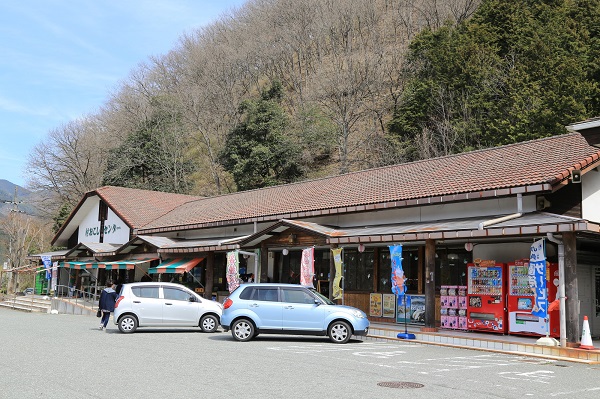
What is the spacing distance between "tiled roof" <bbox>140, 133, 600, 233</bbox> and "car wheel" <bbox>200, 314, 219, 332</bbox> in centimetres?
572

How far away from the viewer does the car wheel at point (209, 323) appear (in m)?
17.9

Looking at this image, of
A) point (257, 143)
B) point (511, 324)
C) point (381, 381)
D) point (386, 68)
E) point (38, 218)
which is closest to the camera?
point (381, 381)

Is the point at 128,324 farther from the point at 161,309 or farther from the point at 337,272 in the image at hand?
the point at 337,272

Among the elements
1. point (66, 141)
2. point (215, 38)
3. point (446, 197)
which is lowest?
point (446, 197)

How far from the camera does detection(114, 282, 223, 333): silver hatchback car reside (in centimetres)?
1742

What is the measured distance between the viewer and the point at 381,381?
9.05 metres

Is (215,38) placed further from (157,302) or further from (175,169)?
(157,302)

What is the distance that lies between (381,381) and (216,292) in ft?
57.8

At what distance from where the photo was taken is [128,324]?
17406mm

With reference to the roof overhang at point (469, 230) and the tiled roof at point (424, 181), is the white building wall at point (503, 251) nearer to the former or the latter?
the roof overhang at point (469, 230)

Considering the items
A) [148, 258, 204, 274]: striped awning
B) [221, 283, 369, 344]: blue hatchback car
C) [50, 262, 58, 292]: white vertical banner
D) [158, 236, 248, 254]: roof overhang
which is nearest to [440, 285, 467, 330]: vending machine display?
[221, 283, 369, 344]: blue hatchback car

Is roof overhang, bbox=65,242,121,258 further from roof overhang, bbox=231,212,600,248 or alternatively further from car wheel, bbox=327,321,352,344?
car wheel, bbox=327,321,352,344

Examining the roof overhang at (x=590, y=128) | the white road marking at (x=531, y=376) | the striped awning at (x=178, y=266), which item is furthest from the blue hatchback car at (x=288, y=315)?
the striped awning at (x=178, y=266)

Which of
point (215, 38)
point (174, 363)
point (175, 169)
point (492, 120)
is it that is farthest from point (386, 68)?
point (174, 363)
